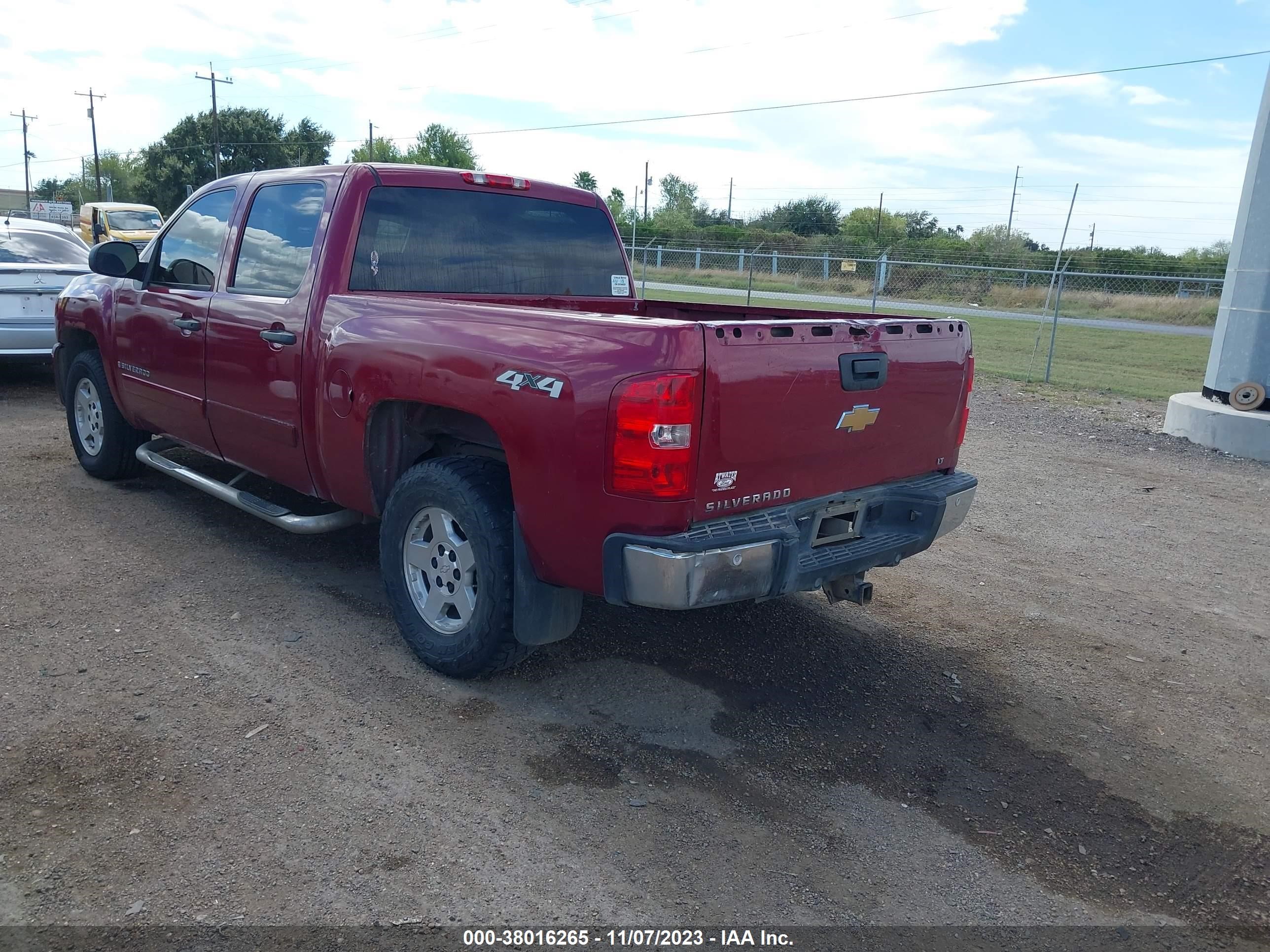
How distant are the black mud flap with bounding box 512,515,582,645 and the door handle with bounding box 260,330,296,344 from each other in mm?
1525

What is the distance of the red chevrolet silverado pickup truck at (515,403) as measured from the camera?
316 cm

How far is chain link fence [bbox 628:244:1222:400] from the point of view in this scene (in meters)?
18.9

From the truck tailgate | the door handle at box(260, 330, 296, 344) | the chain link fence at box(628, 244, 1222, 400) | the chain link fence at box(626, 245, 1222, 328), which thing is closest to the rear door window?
the door handle at box(260, 330, 296, 344)

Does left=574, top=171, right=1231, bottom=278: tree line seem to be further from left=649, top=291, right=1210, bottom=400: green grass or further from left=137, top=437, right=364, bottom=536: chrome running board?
left=137, top=437, right=364, bottom=536: chrome running board

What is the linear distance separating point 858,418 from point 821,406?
23 cm

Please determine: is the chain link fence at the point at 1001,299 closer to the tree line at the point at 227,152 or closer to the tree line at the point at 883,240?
the tree line at the point at 883,240

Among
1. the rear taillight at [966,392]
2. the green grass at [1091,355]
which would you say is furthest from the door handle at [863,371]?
the green grass at [1091,355]

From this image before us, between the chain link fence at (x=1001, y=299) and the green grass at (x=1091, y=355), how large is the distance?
2.4 inches

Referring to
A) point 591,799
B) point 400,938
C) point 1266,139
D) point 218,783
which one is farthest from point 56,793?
point 1266,139

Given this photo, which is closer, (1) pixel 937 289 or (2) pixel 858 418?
(2) pixel 858 418

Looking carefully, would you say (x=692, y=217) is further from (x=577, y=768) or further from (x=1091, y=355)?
(x=577, y=768)

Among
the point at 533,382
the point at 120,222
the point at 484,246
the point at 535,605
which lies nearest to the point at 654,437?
the point at 533,382

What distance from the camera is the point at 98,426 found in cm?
657

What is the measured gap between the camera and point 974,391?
12711 millimetres
